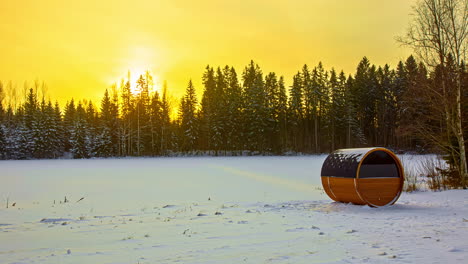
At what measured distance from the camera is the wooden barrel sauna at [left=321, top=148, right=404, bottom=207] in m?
9.62

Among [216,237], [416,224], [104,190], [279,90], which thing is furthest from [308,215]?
[279,90]

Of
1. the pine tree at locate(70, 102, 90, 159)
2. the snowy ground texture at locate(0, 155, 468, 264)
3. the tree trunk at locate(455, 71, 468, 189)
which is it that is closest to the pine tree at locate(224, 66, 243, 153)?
the pine tree at locate(70, 102, 90, 159)

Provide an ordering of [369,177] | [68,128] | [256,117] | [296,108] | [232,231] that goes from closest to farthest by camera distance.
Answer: [232,231] < [369,177] < [256,117] < [296,108] < [68,128]

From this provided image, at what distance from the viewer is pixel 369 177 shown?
9680 mm

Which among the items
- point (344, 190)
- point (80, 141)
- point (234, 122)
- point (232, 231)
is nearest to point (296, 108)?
point (234, 122)

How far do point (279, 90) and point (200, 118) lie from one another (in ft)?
49.5

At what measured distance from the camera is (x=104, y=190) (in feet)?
51.3

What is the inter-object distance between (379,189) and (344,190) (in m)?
0.92

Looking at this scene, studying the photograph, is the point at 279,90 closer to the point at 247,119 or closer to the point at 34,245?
the point at 247,119

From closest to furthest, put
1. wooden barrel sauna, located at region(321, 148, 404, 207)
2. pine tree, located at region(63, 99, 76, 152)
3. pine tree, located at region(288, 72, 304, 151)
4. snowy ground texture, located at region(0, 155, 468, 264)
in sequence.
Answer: snowy ground texture, located at region(0, 155, 468, 264) < wooden barrel sauna, located at region(321, 148, 404, 207) < pine tree, located at region(288, 72, 304, 151) < pine tree, located at region(63, 99, 76, 152)

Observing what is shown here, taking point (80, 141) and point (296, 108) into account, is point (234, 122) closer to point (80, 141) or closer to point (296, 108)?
point (296, 108)

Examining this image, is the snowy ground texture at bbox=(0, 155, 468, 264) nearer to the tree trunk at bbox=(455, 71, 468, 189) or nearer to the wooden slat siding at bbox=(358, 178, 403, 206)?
the wooden slat siding at bbox=(358, 178, 403, 206)

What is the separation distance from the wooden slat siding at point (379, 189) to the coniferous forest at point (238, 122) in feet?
158

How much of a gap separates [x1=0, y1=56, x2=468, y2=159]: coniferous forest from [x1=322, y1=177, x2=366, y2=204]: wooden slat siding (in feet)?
156
